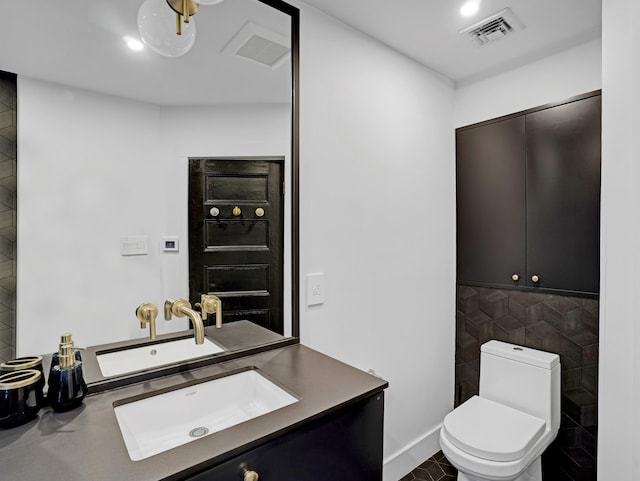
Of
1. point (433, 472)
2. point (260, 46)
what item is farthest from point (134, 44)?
point (433, 472)

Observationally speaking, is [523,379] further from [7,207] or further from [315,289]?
[7,207]

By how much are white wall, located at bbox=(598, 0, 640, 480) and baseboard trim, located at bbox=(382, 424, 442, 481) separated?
0.95 meters

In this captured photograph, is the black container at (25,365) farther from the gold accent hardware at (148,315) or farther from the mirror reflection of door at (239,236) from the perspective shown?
the mirror reflection of door at (239,236)

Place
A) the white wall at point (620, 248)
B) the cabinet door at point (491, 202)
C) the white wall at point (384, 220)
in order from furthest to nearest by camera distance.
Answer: the cabinet door at point (491, 202)
the white wall at point (384, 220)
the white wall at point (620, 248)

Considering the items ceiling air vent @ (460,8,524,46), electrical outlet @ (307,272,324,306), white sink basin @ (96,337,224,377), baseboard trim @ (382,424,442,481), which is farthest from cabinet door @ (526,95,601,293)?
white sink basin @ (96,337,224,377)

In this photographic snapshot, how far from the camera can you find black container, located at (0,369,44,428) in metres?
0.83

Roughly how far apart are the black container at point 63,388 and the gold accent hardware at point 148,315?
0.90 ft

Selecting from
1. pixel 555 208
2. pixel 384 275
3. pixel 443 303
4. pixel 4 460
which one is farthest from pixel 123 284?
pixel 555 208

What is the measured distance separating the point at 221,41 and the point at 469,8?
1.13 m

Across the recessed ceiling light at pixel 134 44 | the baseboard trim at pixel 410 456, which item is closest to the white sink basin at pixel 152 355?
the recessed ceiling light at pixel 134 44

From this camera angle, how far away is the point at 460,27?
178cm

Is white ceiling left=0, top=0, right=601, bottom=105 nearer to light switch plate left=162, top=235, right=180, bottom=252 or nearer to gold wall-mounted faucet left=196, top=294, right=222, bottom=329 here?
light switch plate left=162, top=235, right=180, bottom=252

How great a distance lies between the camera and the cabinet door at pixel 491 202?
209 centimetres

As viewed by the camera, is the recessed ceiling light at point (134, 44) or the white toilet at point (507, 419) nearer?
the recessed ceiling light at point (134, 44)
